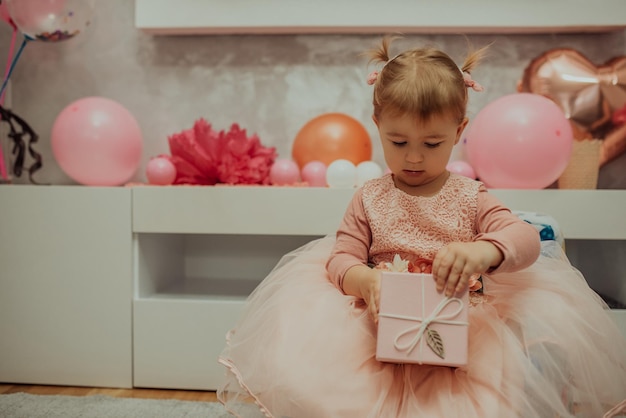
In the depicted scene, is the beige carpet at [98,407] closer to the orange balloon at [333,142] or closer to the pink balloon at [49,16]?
the orange balloon at [333,142]

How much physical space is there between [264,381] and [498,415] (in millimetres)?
380

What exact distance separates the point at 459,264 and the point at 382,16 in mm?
1243

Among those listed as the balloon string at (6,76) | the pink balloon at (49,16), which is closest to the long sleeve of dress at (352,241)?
the pink balloon at (49,16)

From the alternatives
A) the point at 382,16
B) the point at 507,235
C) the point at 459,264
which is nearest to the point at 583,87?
the point at 382,16

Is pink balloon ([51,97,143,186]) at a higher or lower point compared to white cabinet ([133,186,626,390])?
higher

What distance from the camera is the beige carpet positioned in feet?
4.94

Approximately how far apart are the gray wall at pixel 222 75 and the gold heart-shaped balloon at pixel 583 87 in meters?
0.19

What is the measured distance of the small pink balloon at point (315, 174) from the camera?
1759mm

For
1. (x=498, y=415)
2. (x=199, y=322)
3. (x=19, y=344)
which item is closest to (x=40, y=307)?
(x=19, y=344)

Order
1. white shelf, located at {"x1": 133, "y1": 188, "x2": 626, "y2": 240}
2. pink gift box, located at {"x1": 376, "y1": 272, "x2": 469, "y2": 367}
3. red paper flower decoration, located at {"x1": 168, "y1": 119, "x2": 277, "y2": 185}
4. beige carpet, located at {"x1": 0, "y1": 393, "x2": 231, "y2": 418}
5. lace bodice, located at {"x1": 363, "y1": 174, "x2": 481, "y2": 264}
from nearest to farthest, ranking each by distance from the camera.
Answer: pink gift box, located at {"x1": 376, "y1": 272, "x2": 469, "y2": 367} → lace bodice, located at {"x1": 363, "y1": 174, "x2": 481, "y2": 264} → beige carpet, located at {"x1": 0, "y1": 393, "x2": 231, "y2": 418} → white shelf, located at {"x1": 133, "y1": 188, "x2": 626, "y2": 240} → red paper flower decoration, located at {"x1": 168, "y1": 119, "x2": 277, "y2": 185}

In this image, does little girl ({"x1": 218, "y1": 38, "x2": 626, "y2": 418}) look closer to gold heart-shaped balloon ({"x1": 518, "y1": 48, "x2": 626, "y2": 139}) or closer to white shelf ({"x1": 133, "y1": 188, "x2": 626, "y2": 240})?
white shelf ({"x1": 133, "y1": 188, "x2": 626, "y2": 240})

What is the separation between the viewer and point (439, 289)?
904 mm

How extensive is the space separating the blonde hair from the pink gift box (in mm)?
299

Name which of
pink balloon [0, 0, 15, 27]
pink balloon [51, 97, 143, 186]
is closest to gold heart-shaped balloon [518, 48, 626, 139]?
pink balloon [51, 97, 143, 186]
